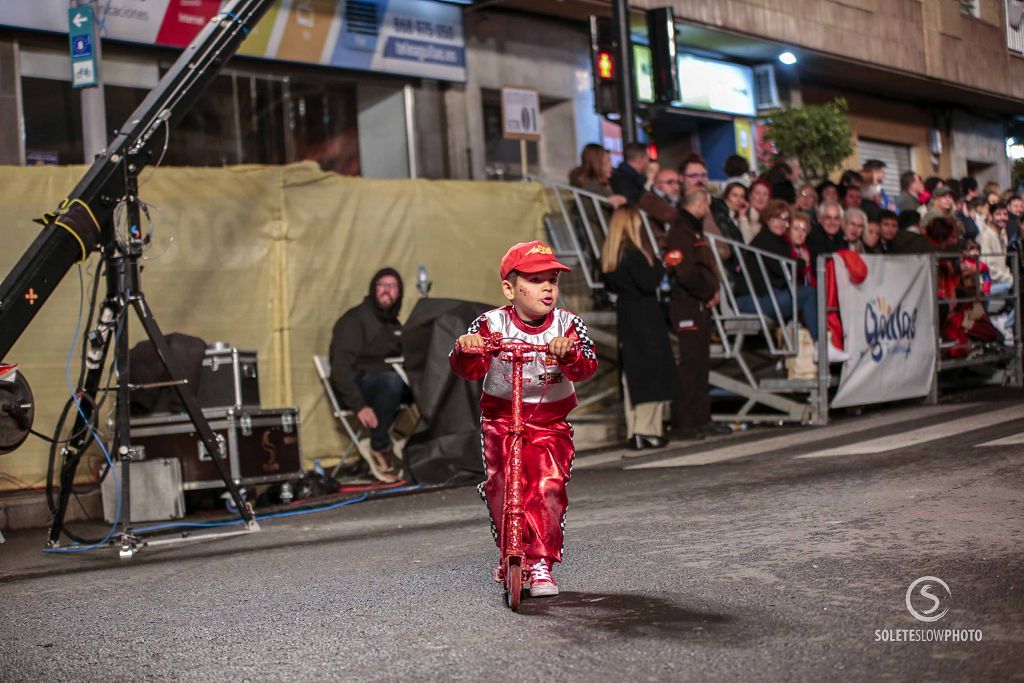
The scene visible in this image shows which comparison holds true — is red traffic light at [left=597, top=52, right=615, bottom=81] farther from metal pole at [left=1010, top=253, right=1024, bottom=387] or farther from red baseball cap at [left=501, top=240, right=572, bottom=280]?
red baseball cap at [left=501, top=240, right=572, bottom=280]

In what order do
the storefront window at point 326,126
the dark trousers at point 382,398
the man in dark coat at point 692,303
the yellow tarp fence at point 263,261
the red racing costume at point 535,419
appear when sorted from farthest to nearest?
the storefront window at point 326,126 → the man in dark coat at point 692,303 → the dark trousers at point 382,398 → the yellow tarp fence at point 263,261 → the red racing costume at point 535,419

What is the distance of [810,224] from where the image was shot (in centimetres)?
1405

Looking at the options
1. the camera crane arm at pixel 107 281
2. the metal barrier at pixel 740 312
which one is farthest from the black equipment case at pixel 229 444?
the metal barrier at pixel 740 312

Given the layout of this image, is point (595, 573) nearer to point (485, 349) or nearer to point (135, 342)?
point (485, 349)

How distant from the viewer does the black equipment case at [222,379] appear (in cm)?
1042

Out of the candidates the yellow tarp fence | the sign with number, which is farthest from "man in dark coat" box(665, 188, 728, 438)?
the sign with number

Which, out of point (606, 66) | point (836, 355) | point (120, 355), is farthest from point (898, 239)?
Answer: point (120, 355)

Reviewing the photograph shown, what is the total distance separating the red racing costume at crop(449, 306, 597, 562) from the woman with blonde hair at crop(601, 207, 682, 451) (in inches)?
240

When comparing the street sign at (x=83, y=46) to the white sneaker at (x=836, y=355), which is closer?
the street sign at (x=83, y=46)

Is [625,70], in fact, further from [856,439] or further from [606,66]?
[856,439]

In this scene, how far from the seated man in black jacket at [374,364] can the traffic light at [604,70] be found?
3694mm

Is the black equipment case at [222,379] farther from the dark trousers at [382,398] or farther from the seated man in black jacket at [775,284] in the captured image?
the seated man in black jacket at [775,284]

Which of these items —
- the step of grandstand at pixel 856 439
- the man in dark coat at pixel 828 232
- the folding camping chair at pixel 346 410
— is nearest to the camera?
the step of grandstand at pixel 856 439

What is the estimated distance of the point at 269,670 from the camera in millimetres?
4590
